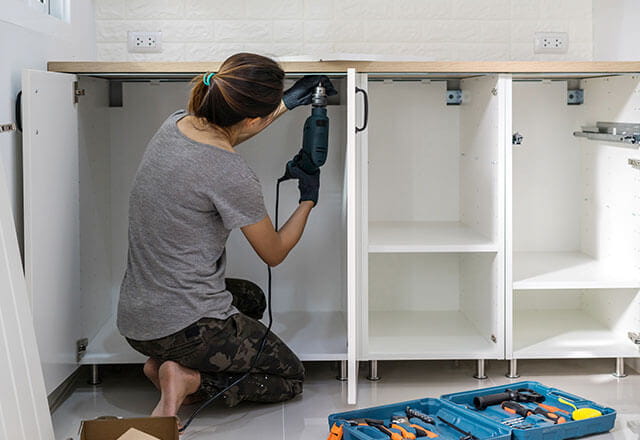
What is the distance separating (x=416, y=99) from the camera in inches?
131

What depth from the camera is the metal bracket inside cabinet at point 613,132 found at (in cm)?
284

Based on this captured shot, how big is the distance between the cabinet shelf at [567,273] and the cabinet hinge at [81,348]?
1.33 metres

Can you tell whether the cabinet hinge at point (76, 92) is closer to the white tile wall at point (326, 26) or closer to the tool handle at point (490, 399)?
the white tile wall at point (326, 26)

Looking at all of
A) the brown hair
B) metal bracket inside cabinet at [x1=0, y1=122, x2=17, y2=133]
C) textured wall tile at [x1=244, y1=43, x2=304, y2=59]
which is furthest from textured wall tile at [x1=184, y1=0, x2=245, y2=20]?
metal bracket inside cabinet at [x1=0, y1=122, x2=17, y2=133]

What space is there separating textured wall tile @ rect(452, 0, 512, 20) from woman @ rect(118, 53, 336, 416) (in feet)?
3.46

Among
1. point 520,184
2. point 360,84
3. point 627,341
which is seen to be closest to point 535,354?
point 627,341

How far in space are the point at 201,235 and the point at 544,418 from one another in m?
1.03

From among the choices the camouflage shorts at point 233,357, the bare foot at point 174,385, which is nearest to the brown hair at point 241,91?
the camouflage shorts at point 233,357

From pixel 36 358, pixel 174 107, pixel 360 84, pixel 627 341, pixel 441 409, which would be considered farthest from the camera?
pixel 174 107

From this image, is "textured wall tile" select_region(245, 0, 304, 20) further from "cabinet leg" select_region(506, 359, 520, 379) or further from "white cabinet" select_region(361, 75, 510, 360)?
"cabinet leg" select_region(506, 359, 520, 379)

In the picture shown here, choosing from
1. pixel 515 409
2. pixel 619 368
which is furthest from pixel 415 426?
pixel 619 368

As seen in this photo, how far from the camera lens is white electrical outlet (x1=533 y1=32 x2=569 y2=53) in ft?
11.2

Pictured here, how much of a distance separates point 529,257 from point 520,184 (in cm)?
28

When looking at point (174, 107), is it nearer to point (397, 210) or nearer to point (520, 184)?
point (397, 210)
